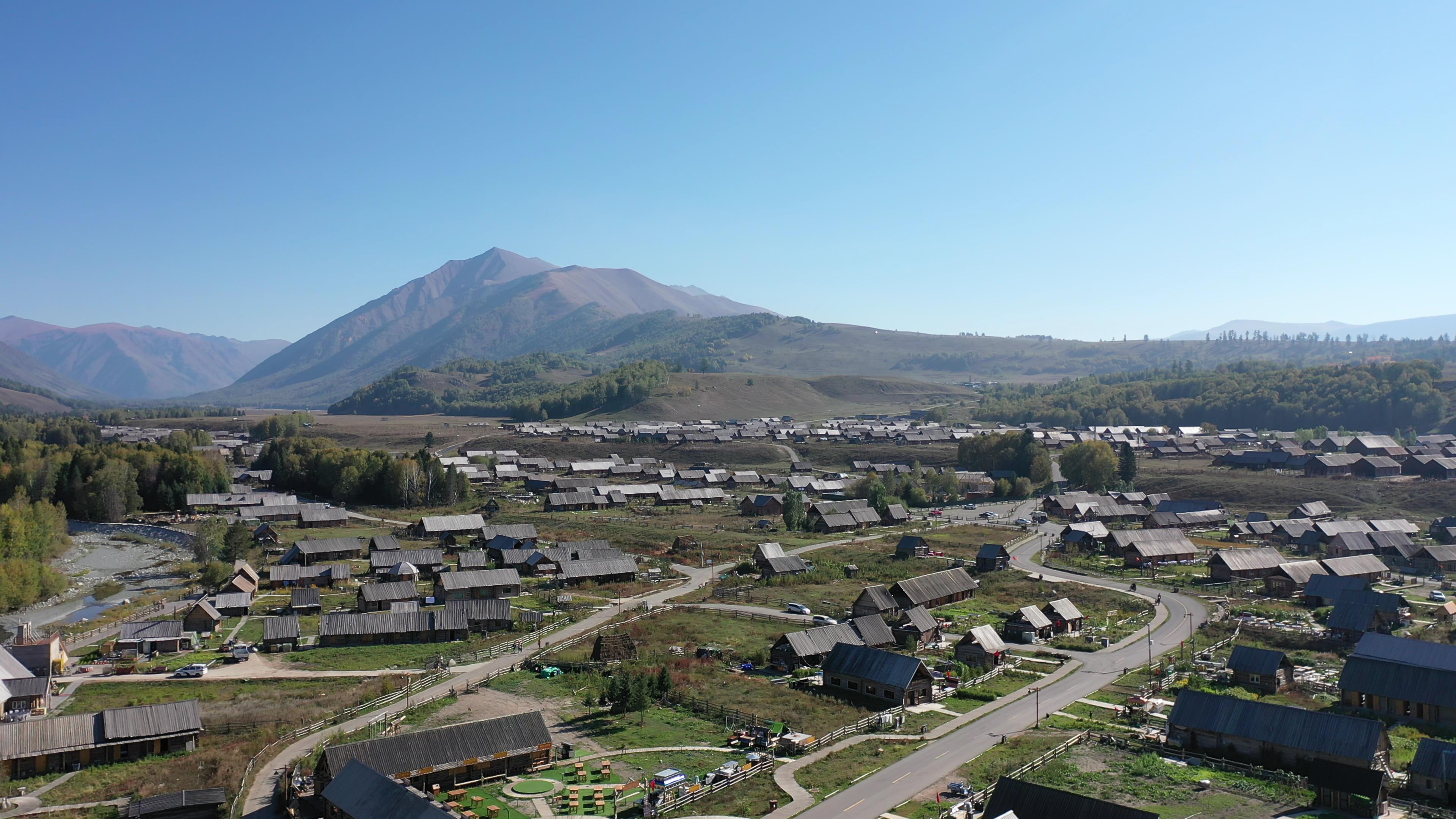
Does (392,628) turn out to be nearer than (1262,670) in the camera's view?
No

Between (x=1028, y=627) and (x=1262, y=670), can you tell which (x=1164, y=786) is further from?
(x=1028, y=627)

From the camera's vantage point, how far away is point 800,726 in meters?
31.4

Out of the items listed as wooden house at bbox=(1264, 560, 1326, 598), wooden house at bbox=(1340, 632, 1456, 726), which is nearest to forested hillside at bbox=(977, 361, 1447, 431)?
wooden house at bbox=(1264, 560, 1326, 598)

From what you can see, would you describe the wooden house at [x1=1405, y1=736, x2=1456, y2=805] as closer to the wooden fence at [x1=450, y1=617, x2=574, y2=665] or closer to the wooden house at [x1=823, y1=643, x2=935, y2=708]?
the wooden house at [x1=823, y1=643, x2=935, y2=708]

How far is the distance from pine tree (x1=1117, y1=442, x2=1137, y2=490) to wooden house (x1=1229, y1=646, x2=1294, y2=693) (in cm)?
6789

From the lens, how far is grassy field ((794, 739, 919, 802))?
2641cm

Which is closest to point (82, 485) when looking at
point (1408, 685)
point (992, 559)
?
point (992, 559)

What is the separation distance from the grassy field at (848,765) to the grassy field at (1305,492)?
6763 centimetres

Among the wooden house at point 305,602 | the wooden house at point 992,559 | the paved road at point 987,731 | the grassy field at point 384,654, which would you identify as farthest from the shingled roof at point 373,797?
the wooden house at point 992,559

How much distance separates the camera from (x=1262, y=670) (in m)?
35.3

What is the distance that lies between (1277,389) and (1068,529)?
12153 cm

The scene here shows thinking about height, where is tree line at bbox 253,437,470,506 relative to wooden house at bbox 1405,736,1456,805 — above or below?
above

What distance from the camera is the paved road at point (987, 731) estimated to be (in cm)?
2528

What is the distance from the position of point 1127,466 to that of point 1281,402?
8101cm
